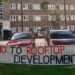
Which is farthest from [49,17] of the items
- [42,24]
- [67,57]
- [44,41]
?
[67,57]

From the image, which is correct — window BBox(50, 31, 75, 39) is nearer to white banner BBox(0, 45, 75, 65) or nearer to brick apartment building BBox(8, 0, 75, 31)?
brick apartment building BBox(8, 0, 75, 31)

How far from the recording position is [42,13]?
468 inches

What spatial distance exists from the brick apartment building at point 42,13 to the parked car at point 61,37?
25 centimetres

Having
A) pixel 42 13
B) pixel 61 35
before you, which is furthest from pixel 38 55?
pixel 42 13
